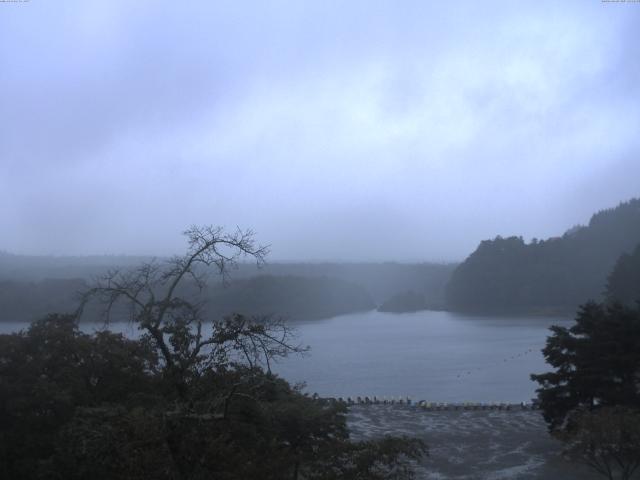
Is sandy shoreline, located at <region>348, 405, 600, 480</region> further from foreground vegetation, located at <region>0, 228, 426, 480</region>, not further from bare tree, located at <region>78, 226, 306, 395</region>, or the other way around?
bare tree, located at <region>78, 226, 306, 395</region>

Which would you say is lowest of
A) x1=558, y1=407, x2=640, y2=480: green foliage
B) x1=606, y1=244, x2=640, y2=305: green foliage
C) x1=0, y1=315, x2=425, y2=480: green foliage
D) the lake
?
the lake

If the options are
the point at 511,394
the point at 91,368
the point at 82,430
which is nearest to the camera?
the point at 82,430

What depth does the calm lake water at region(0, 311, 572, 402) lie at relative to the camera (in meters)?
20.7

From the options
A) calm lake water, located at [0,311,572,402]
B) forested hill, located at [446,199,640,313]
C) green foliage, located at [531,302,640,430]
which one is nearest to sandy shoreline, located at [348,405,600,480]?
green foliage, located at [531,302,640,430]

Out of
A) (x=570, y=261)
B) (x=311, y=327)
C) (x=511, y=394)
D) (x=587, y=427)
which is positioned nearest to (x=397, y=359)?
(x=511, y=394)

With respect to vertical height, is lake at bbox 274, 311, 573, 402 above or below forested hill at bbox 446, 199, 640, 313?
below

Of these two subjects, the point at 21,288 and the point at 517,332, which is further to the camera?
the point at 517,332

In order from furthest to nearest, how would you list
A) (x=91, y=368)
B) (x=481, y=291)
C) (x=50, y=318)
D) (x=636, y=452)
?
(x=481, y=291) < (x=636, y=452) < (x=50, y=318) < (x=91, y=368)

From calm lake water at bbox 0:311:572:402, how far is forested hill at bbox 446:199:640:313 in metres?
5.76

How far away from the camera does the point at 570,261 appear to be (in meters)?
50.4

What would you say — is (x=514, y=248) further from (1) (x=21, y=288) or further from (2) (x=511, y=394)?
(1) (x=21, y=288)

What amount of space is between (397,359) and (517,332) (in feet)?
39.0

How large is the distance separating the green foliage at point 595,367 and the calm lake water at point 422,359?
5.35 m

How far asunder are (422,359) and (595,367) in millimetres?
16196
